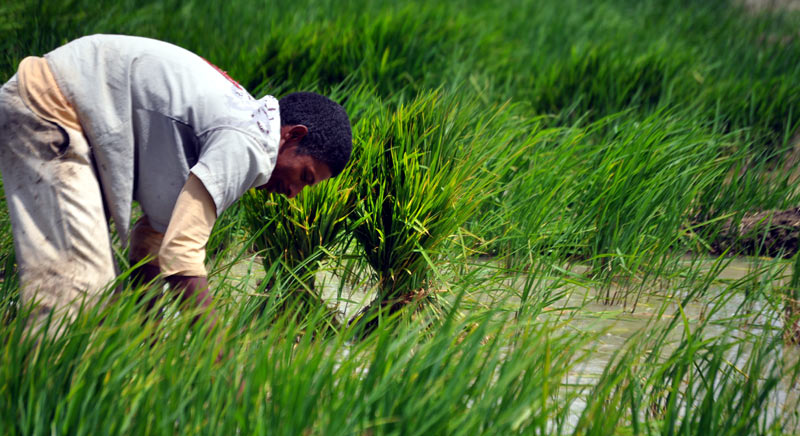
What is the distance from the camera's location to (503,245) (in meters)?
3.05

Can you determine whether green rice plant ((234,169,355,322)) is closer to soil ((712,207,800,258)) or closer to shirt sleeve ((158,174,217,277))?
shirt sleeve ((158,174,217,277))

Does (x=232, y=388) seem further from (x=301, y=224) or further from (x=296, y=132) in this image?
(x=301, y=224)

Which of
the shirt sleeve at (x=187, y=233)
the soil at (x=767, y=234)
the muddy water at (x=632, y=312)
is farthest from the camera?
the soil at (x=767, y=234)

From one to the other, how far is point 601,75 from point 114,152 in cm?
337

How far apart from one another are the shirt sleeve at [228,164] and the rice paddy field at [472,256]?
0.89ft

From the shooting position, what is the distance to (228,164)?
1866mm

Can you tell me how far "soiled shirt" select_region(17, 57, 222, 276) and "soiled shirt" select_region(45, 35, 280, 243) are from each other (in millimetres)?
25

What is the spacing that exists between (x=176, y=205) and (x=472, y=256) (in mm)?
1575

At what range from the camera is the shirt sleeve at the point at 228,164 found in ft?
6.04

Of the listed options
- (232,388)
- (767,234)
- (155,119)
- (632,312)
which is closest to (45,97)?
(155,119)

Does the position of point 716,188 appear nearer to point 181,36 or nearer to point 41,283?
point 41,283

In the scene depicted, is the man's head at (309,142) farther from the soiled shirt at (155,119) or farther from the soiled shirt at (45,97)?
the soiled shirt at (45,97)

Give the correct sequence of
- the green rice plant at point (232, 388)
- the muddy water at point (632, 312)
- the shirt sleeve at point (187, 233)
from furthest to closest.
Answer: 1. the muddy water at point (632, 312)
2. the shirt sleeve at point (187, 233)
3. the green rice plant at point (232, 388)

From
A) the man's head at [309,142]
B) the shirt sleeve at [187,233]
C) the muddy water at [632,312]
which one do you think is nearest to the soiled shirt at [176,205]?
the shirt sleeve at [187,233]
